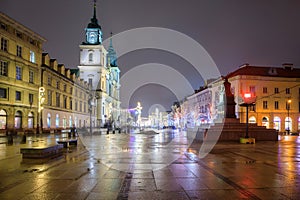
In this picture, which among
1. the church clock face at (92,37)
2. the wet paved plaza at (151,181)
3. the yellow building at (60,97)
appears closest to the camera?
the wet paved plaza at (151,181)

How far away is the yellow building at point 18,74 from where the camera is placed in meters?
41.4

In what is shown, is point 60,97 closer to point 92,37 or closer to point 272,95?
point 92,37

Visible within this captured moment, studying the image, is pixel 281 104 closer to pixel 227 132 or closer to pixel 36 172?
pixel 227 132

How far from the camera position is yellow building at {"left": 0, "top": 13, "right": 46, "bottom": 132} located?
4144 cm

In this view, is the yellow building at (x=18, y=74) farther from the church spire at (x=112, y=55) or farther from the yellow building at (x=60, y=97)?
the church spire at (x=112, y=55)

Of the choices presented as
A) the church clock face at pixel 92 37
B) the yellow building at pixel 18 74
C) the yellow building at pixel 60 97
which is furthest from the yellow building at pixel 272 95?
the church clock face at pixel 92 37

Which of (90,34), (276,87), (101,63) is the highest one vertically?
(90,34)

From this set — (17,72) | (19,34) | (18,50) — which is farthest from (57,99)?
(19,34)

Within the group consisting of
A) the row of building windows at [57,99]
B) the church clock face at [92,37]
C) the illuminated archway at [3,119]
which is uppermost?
the church clock face at [92,37]

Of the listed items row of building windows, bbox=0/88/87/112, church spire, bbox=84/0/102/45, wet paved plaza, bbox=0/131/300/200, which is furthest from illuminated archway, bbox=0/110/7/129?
church spire, bbox=84/0/102/45

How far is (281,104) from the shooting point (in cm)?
6931

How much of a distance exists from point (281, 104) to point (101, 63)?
2182 inches

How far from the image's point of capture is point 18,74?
4550 cm

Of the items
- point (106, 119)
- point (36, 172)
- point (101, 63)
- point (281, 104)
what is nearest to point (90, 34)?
point (101, 63)
